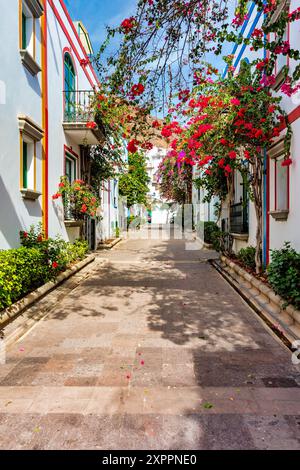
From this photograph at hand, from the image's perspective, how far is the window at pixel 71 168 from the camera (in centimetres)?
1056

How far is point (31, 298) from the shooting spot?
5.52 meters

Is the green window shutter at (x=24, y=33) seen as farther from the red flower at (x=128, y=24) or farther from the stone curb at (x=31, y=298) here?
the stone curb at (x=31, y=298)

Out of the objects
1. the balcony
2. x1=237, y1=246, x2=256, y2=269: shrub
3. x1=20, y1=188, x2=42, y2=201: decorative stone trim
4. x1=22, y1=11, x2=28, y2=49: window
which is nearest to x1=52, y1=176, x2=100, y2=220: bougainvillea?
the balcony

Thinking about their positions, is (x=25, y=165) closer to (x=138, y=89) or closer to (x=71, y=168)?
(x=138, y=89)

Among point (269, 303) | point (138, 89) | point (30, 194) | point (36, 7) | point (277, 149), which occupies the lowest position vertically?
point (269, 303)

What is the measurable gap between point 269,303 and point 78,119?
7204mm

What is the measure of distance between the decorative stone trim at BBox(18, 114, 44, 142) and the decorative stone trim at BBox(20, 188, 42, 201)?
1114mm

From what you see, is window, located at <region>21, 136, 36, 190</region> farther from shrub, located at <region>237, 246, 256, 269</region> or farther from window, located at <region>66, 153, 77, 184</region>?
shrub, located at <region>237, 246, 256, 269</region>

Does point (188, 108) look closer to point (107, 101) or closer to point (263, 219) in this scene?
point (107, 101)

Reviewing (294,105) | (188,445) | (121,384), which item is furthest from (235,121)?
(188,445)

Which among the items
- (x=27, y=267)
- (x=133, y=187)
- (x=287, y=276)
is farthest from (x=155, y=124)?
(x=133, y=187)

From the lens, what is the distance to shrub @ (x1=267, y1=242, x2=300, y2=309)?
455 cm

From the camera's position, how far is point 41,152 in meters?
7.78
